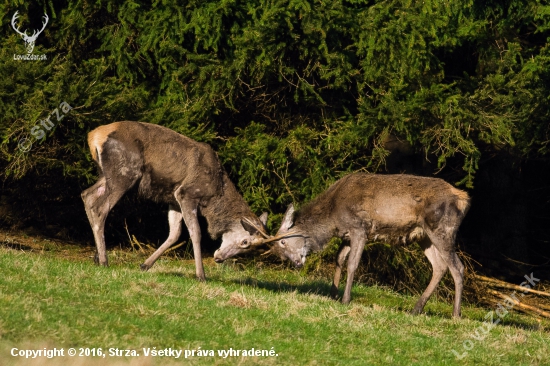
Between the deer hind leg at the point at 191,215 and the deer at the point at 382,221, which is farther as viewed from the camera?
the deer hind leg at the point at 191,215

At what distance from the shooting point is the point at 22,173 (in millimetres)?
17188

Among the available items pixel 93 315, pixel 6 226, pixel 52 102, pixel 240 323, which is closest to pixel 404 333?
pixel 240 323

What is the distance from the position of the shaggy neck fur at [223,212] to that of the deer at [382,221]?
708 mm

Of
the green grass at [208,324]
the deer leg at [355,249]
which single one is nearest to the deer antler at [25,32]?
the green grass at [208,324]

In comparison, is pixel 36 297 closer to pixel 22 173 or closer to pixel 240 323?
pixel 240 323

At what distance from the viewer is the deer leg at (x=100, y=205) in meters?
14.2

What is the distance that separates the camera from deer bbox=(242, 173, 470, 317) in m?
13.9

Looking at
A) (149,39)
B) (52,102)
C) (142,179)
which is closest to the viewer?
(142,179)

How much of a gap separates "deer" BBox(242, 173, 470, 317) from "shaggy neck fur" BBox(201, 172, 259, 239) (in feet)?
2.32

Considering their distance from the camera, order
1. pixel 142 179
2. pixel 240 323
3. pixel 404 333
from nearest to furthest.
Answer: pixel 240 323, pixel 404 333, pixel 142 179

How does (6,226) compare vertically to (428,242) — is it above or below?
below

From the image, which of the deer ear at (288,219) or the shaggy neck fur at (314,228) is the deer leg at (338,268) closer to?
the shaggy neck fur at (314,228)

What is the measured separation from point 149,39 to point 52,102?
2.43m

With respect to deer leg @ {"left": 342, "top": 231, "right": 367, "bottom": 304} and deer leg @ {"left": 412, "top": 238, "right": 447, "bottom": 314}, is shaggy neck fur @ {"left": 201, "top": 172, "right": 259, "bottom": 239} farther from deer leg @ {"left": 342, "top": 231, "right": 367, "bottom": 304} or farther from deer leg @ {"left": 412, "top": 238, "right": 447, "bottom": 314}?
deer leg @ {"left": 412, "top": 238, "right": 447, "bottom": 314}
